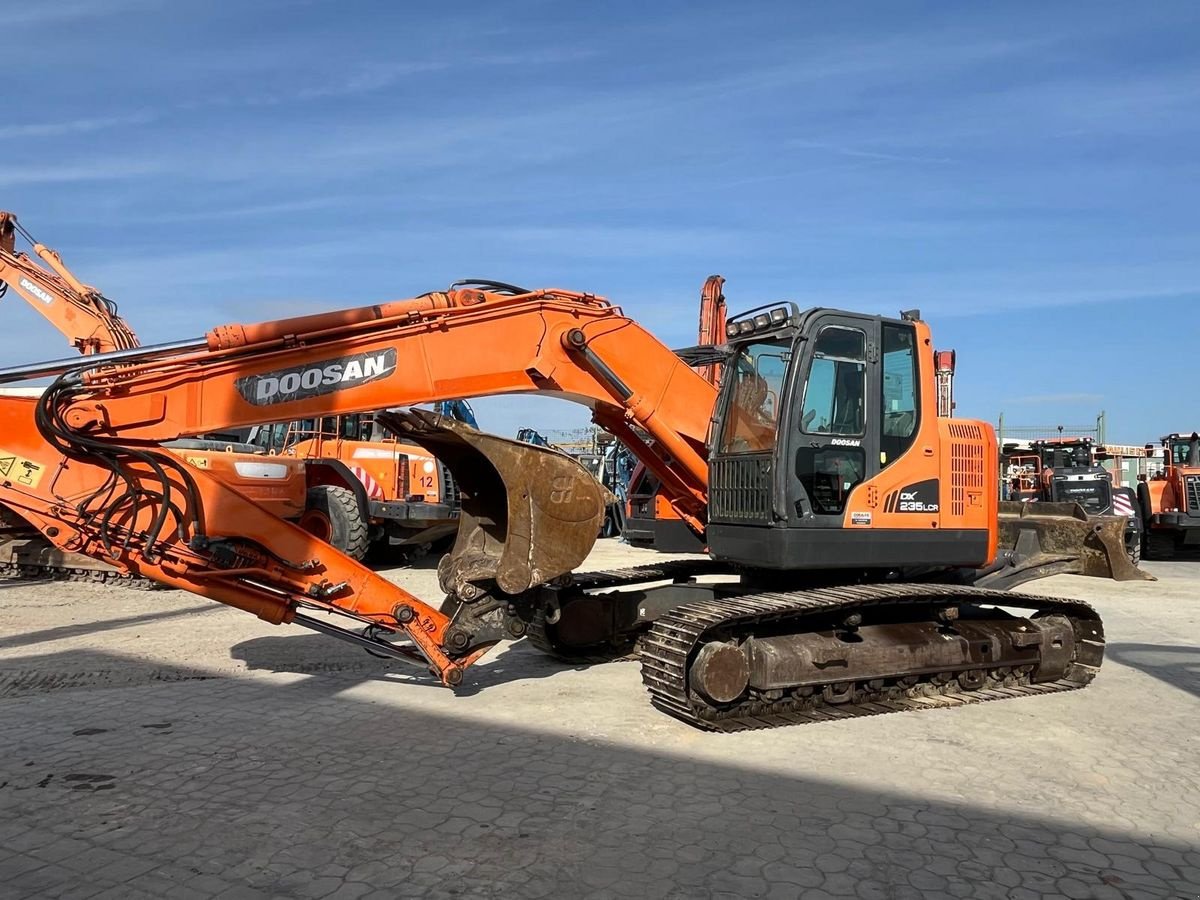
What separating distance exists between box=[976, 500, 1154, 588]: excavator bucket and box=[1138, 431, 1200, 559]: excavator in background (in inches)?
473

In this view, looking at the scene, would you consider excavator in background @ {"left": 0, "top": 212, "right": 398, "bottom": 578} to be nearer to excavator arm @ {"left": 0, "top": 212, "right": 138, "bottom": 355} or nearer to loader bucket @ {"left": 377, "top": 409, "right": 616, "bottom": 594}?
excavator arm @ {"left": 0, "top": 212, "right": 138, "bottom": 355}

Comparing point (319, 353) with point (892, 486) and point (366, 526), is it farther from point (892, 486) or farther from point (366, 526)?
point (366, 526)

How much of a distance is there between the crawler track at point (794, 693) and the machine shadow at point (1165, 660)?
3.76 feet

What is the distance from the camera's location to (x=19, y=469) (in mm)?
6078

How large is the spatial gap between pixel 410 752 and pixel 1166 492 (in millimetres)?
19002

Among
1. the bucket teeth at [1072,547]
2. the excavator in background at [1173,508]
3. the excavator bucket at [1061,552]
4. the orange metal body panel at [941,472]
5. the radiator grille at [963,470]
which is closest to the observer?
the orange metal body panel at [941,472]

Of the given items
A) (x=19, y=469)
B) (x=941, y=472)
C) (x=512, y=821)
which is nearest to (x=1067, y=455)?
(x=941, y=472)

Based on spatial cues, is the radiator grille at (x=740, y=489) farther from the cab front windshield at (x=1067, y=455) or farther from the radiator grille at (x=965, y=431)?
the cab front windshield at (x=1067, y=455)

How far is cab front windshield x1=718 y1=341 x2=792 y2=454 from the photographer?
670 cm

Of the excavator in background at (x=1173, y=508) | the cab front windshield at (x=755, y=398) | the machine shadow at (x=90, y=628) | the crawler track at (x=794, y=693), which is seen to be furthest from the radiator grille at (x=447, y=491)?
the excavator in background at (x=1173, y=508)

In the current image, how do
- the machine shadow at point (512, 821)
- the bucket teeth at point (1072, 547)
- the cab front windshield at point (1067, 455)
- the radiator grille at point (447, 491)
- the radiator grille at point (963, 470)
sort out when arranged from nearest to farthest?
the machine shadow at point (512, 821) → the radiator grille at point (963, 470) → the bucket teeth at point (1072, 547) → the radiator grille at point (447, 491) → the cab front windshield at point (1067, 455)

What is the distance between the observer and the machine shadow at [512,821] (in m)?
3.87

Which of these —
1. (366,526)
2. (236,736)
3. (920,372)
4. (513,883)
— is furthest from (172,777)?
(366,526)

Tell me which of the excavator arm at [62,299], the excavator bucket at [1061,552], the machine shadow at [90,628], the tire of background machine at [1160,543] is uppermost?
the excavator arm at [62,299]
